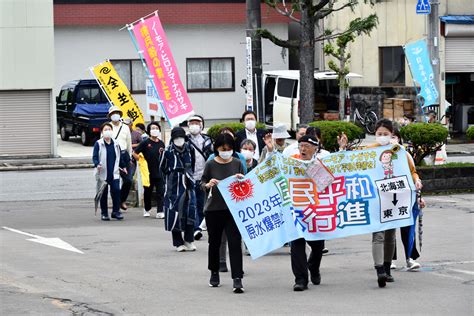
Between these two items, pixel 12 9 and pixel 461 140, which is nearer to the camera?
pixel 12 9

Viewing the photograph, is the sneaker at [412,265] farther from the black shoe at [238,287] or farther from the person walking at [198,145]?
the person walking at [198,145]

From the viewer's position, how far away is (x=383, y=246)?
11570mm

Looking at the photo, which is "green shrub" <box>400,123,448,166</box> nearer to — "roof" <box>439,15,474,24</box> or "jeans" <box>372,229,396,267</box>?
"jeans" <box>372,229,396,267</box>

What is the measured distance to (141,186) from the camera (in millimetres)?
20000

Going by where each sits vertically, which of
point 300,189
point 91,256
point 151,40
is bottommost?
point 91,256

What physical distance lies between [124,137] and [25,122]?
13.0 metres

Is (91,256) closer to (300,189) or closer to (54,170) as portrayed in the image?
(300,189)

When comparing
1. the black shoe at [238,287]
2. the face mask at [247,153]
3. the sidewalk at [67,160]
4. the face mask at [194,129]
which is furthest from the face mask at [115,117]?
the black shoe at [238,287]

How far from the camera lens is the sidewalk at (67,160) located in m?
30.0

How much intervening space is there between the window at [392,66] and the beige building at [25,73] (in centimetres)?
1246

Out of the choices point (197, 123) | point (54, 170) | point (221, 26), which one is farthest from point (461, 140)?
point (197, 123)

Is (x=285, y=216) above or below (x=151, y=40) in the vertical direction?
below

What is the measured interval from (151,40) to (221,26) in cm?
2115

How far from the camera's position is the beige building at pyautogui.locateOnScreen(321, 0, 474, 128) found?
3581 centimetres
